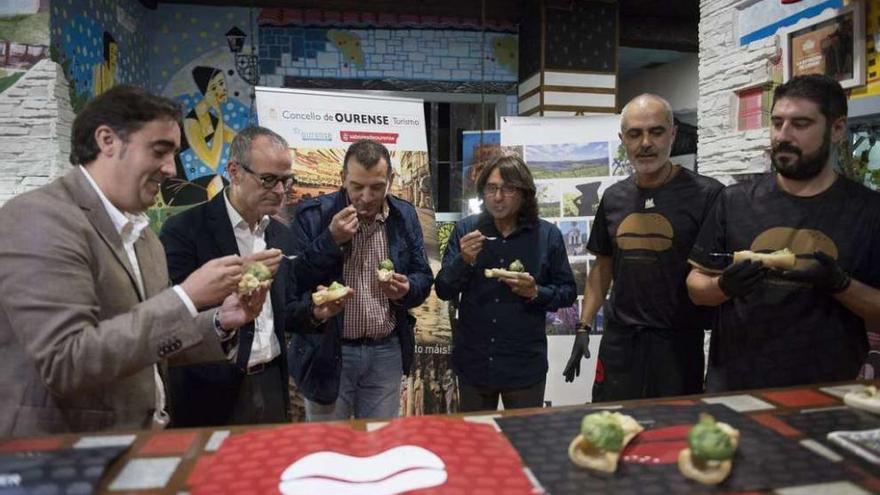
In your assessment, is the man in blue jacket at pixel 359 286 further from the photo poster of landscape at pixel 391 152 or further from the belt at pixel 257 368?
the photo poster of landscape at pixel 391 152

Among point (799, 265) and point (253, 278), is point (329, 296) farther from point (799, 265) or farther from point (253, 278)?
point (799, 265)

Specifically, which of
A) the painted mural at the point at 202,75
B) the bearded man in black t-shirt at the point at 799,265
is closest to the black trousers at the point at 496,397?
the bearded man in black t-shirt at the point at 799,265

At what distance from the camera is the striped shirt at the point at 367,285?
9.82ft

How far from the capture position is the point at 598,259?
3115 mm

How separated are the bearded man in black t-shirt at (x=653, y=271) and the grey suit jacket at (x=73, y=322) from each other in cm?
193

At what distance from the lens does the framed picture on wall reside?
2684mm

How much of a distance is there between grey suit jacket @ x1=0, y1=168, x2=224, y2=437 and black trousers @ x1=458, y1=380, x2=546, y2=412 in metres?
1.71

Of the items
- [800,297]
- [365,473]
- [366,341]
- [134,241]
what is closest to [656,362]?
[800,297]

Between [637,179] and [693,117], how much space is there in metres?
6.88

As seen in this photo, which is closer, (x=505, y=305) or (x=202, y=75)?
(x=505, y=305)

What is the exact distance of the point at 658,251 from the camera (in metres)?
2.71

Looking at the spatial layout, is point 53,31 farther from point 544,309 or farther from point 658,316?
point 658,316

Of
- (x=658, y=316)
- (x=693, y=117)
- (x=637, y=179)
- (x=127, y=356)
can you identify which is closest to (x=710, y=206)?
(x=637, y=179)

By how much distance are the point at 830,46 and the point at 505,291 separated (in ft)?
6.43
